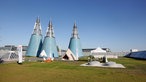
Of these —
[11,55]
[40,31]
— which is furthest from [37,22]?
[11,55]

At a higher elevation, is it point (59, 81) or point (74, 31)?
point (74, 31)

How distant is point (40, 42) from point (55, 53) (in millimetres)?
8365

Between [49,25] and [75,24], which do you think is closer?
[49,25]

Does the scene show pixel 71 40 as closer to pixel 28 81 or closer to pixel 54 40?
pixel 54 40

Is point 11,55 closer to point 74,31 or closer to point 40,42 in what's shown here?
point 40,42

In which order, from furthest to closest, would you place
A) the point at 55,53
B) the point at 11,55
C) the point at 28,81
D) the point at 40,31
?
the point at 40,31
the point at 55,53
the point at 11,55
the point at 28,81

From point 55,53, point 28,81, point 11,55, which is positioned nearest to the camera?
point 28,81

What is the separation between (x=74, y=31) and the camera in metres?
68.4

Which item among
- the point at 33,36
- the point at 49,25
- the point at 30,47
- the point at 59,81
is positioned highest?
the point at 49,25

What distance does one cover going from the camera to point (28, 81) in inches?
621

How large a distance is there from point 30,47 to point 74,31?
61.4 ft

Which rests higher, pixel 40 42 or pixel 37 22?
pixel 37 22

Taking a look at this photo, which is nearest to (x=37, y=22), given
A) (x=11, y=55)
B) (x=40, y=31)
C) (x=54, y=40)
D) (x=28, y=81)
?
(x=40, y=31)

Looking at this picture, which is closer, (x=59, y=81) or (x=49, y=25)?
(x=59, y=81)
